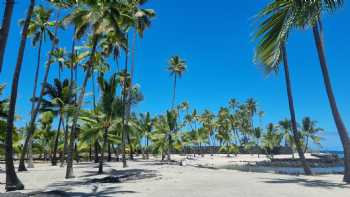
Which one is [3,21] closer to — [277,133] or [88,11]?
[88,11]

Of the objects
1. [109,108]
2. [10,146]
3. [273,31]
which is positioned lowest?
[10,146]

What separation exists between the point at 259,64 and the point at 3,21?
30.2ft

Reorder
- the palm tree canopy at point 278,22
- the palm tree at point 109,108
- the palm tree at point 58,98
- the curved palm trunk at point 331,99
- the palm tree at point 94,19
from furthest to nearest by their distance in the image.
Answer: the palm tree at point 58,98 < the palm tree at point 109,108 < the palm tree at point 94,19 < the curved palm trunk at point 331,99 < the palm tree canopy at point 278,22

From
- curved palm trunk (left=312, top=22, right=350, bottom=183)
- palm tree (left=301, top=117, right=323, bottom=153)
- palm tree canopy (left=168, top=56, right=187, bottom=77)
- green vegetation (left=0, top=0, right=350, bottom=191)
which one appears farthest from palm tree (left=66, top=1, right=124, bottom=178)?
palm tree (left=301, top=117, right=323, bottom=153)

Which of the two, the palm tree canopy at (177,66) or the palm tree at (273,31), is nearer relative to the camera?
the palm tree at (273,31)

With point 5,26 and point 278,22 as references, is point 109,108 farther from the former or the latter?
point 278,22

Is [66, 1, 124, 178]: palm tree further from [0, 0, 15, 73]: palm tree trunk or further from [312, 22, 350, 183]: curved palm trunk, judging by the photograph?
[312, 22, 350, 183]: curved palm trunk

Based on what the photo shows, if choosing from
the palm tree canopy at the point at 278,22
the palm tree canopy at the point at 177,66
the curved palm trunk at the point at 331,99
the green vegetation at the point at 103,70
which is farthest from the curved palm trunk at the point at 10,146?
the palm tree canopy at the point at 177,66

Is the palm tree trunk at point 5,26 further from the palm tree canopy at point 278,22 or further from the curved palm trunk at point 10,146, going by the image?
the palm tree canopy at point 278,22

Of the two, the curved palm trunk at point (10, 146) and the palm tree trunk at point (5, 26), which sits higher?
the palm tree trunk at point (5, 26)

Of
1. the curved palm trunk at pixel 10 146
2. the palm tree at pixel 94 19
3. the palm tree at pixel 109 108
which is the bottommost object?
the curved palm trunk at pixel 10 146

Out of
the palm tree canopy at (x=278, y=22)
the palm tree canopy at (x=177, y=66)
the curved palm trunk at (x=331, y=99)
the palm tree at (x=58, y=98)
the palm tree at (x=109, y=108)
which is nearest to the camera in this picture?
the palm tree canopy at (x=278, y=22)

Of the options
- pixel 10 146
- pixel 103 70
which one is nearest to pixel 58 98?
pixel 103 70

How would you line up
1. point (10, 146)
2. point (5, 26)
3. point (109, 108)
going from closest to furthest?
point (5, 26) < point (10, 146) < point (109, 108)
